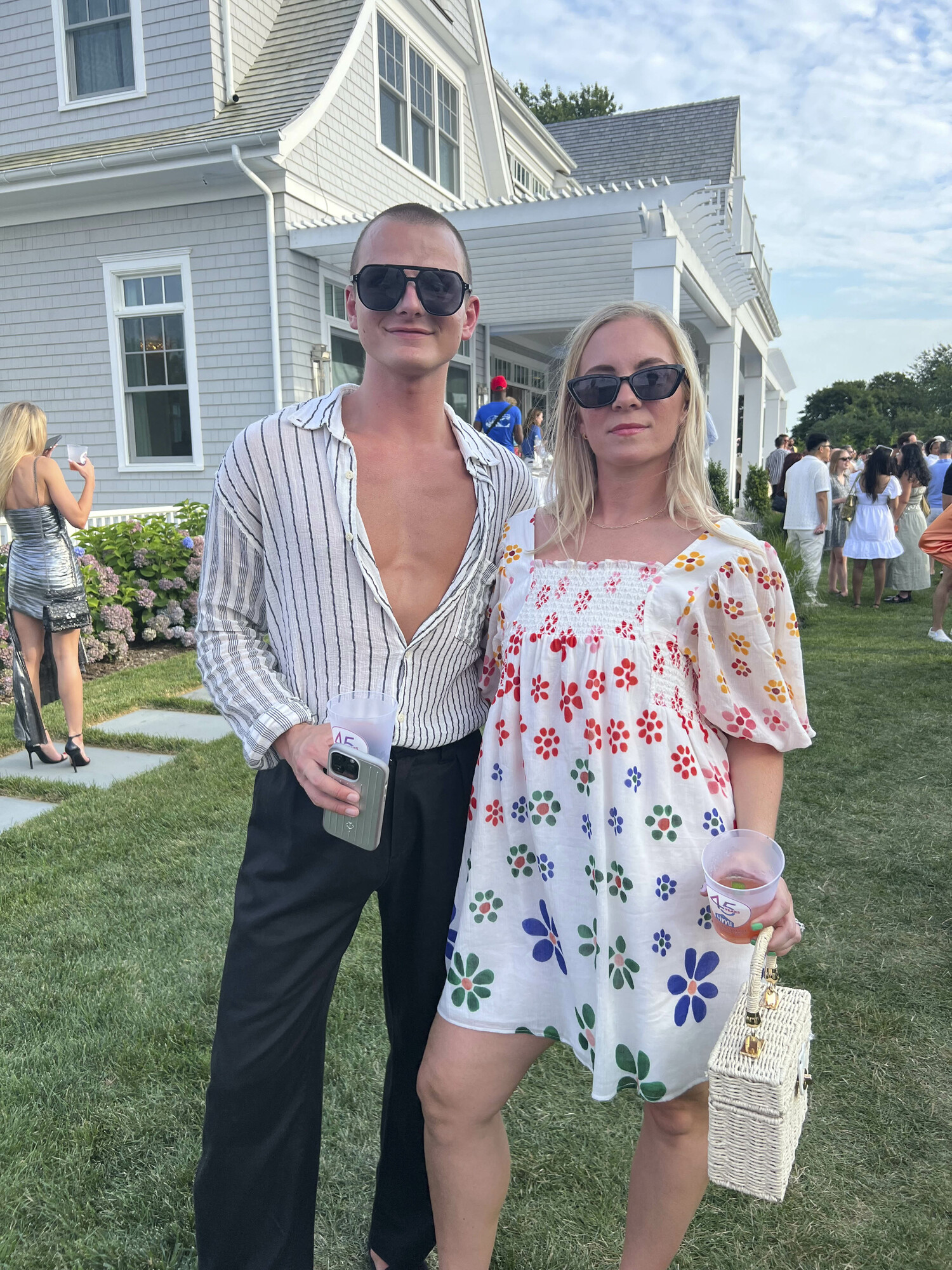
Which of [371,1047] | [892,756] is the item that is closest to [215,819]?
[371,1047]

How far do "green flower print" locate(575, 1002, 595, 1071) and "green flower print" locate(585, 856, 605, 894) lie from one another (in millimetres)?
230

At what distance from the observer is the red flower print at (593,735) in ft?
5.27

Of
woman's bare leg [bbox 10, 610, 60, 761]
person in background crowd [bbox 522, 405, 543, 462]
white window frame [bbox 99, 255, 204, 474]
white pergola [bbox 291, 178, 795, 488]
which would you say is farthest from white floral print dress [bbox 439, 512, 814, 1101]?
white window frame [bbox 99, 255, 204, 474]

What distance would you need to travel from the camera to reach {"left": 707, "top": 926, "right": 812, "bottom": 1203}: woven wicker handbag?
1360 millimetres

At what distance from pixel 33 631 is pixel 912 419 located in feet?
218

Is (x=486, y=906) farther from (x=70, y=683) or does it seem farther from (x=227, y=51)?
(x=227, y=51)

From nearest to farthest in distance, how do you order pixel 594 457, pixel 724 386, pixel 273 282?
pixel 594 457
pixel 273 282
pixel 724 386

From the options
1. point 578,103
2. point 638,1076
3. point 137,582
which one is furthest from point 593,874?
point 578,103

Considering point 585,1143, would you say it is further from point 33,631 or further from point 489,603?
point 33,631

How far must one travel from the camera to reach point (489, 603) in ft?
6.26

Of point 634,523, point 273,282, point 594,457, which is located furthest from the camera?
point 273,282

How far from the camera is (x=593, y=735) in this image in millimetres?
1609

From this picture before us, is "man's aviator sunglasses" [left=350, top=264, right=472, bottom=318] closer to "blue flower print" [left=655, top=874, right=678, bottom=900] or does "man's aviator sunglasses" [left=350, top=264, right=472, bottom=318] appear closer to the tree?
"blue flower print" [left=655, top=874, right=678, bottom=900]

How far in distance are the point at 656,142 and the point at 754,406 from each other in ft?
24.0
